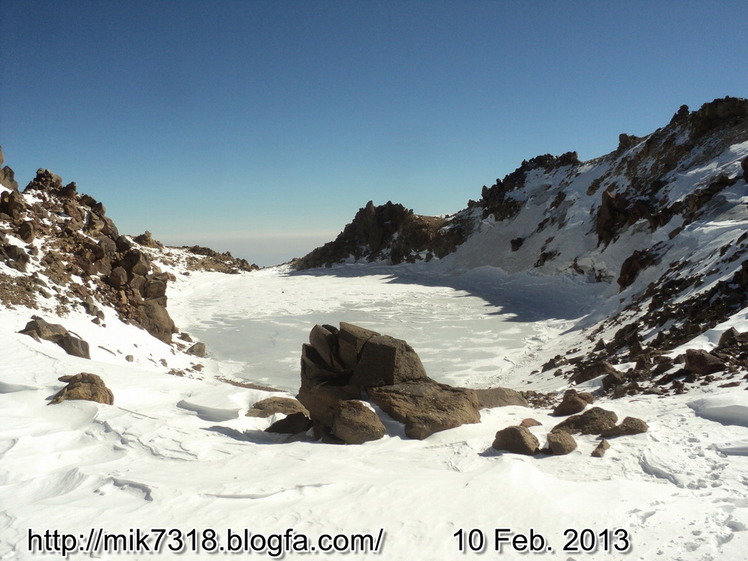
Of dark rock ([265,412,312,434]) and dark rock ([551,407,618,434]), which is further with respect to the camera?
dark rock ([265,412,312,434])

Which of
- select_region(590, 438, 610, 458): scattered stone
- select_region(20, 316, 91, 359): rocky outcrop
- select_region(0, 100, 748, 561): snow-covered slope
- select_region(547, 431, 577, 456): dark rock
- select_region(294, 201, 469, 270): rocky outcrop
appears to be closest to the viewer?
select_region(0, 100, 748, 561): snow-covered slope

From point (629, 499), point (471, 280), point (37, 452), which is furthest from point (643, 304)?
point (471, 280)

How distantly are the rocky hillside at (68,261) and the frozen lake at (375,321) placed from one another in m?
2.67

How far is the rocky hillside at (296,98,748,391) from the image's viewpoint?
11.4 metres

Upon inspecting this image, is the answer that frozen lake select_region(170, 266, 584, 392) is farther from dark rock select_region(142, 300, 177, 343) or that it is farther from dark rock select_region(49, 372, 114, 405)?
dark rock select_region(49, 372, 114, 405)

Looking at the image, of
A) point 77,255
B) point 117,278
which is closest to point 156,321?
point 117,278

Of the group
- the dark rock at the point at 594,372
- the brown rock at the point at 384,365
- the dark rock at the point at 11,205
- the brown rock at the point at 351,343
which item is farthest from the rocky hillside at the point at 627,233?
the dark rock at the point at 11,205

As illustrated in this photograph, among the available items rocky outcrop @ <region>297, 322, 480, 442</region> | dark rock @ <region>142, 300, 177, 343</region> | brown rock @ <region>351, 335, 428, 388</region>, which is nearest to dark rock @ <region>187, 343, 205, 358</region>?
dark rock @ <region>142, 300, 177, 343</region>

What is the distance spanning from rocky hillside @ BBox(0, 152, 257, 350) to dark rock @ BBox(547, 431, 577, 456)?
32.3ft

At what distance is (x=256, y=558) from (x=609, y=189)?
2861 centimetres

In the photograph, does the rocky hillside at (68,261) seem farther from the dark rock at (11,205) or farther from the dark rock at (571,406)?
the dark rock at (571,406)

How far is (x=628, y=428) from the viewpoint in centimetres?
599

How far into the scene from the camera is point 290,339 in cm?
1744

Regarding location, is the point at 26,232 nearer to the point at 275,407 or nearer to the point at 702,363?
the point at 275,407
